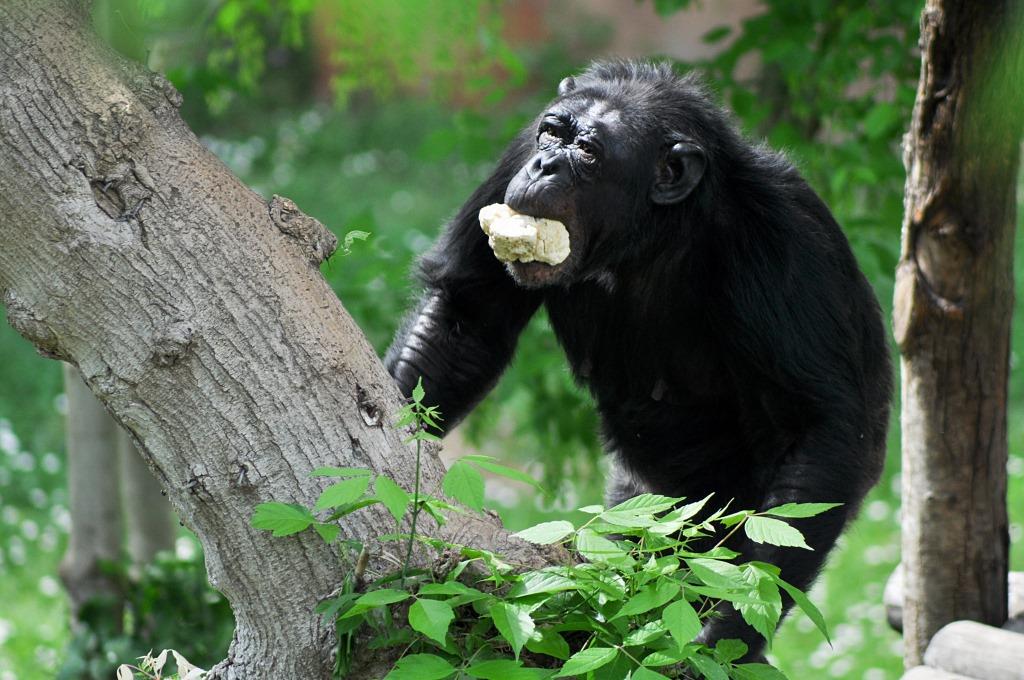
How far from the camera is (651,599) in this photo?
6.63 feet

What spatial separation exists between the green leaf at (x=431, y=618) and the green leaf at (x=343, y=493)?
21cm

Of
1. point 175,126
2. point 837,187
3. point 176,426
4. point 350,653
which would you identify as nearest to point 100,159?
point 175,126

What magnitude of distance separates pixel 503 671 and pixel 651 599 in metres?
0.28

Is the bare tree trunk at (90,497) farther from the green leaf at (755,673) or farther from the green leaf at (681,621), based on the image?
the green leaf at (681,621)

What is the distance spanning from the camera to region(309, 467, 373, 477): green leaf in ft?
6.98

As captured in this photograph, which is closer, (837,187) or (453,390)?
(453,390)

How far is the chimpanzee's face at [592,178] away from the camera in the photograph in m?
3.14

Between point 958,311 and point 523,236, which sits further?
point 958,311

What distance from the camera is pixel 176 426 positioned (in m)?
2.33

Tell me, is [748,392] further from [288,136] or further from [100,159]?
[288,136]

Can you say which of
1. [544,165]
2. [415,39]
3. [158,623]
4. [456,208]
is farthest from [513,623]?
[415,39]

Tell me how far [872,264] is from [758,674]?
3.15m

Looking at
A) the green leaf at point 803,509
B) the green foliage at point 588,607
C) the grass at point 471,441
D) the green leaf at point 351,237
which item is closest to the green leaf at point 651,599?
the green foliage at point 588,607

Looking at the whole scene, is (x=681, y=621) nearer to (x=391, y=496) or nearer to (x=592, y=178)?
(x=391, y=496)
